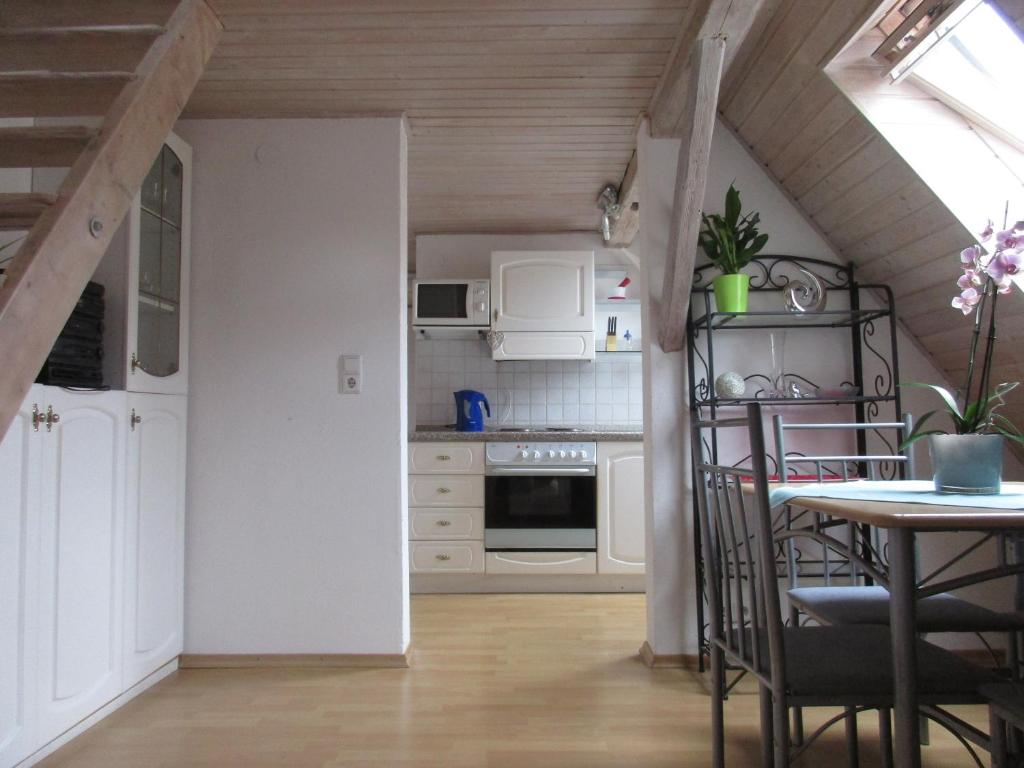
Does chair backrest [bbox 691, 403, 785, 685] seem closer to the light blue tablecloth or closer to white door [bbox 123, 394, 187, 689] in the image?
the light blue tablecloth

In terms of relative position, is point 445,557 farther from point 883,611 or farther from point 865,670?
point 865,670

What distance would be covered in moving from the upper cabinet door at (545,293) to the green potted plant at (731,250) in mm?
1420

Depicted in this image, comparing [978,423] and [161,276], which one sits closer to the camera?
[978,423]

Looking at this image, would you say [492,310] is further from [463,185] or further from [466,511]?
[466,511]

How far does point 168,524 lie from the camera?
246 centimetres

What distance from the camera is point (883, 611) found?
171 cm

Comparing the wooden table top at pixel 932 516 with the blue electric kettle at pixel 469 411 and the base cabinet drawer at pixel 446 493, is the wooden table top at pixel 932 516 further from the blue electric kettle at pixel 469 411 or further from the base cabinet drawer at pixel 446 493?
the blue electric kettle at pixel 469 411

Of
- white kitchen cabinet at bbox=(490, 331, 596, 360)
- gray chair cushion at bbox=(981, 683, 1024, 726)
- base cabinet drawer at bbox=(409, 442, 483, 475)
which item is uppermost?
white kitchen cabinet at bbox=(490, 331, 596, 360)

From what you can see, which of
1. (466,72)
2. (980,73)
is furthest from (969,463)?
(466,72)

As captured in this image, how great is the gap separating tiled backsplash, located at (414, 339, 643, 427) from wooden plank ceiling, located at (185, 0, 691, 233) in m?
1.41

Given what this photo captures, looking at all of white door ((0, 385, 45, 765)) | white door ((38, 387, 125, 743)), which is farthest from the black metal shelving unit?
white door ((0, 385, 45, 765))

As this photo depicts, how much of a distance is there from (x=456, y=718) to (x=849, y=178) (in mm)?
2284

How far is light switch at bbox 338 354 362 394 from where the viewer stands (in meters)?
2.61

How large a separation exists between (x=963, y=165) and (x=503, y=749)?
7.50 feet
